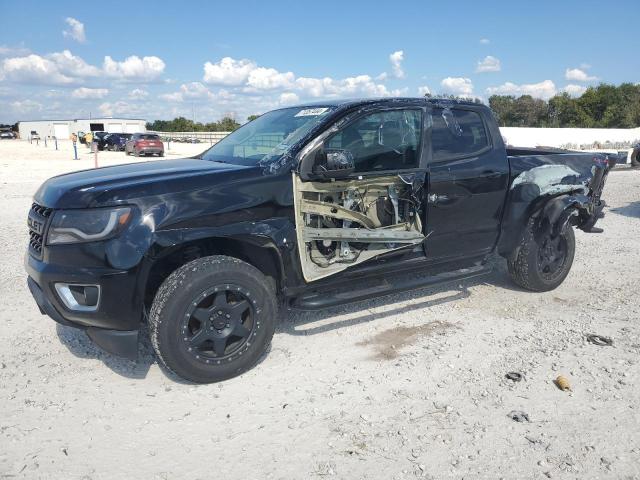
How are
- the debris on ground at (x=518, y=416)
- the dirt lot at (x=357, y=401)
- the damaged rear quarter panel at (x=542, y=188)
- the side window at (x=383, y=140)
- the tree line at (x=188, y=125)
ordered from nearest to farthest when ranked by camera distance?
the dirt lot at (x=357, y=401)
the debris on ground at (x=518, y=416)
the side window at (x=383, y=140)
the damaged rear quarter panel at (x=542, y=188)
the tree line at (x=188, y=125)

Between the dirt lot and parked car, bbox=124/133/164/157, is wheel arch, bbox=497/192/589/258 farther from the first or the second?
parked car, bbox=124/133/164/157

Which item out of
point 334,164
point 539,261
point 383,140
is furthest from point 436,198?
point 539,261

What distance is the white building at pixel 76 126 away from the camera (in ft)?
304

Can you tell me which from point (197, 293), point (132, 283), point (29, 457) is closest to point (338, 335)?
point (197, 293)

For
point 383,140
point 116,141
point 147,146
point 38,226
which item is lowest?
point 38,226

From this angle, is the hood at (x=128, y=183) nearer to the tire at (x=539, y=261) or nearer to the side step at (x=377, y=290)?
the side step at (x=377, y=290)

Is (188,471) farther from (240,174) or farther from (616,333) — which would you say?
(616,333)

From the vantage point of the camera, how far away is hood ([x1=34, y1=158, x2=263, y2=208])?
3.07 m

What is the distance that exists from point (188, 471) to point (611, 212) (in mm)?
9718

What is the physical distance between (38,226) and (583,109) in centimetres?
6310

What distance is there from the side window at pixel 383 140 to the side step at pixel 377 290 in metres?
0.99

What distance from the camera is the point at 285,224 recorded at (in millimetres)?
3545

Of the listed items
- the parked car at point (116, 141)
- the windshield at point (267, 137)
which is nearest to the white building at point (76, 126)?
the parked car at point (116, 141)

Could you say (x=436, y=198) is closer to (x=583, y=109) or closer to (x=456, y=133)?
(x=456, y=133)
